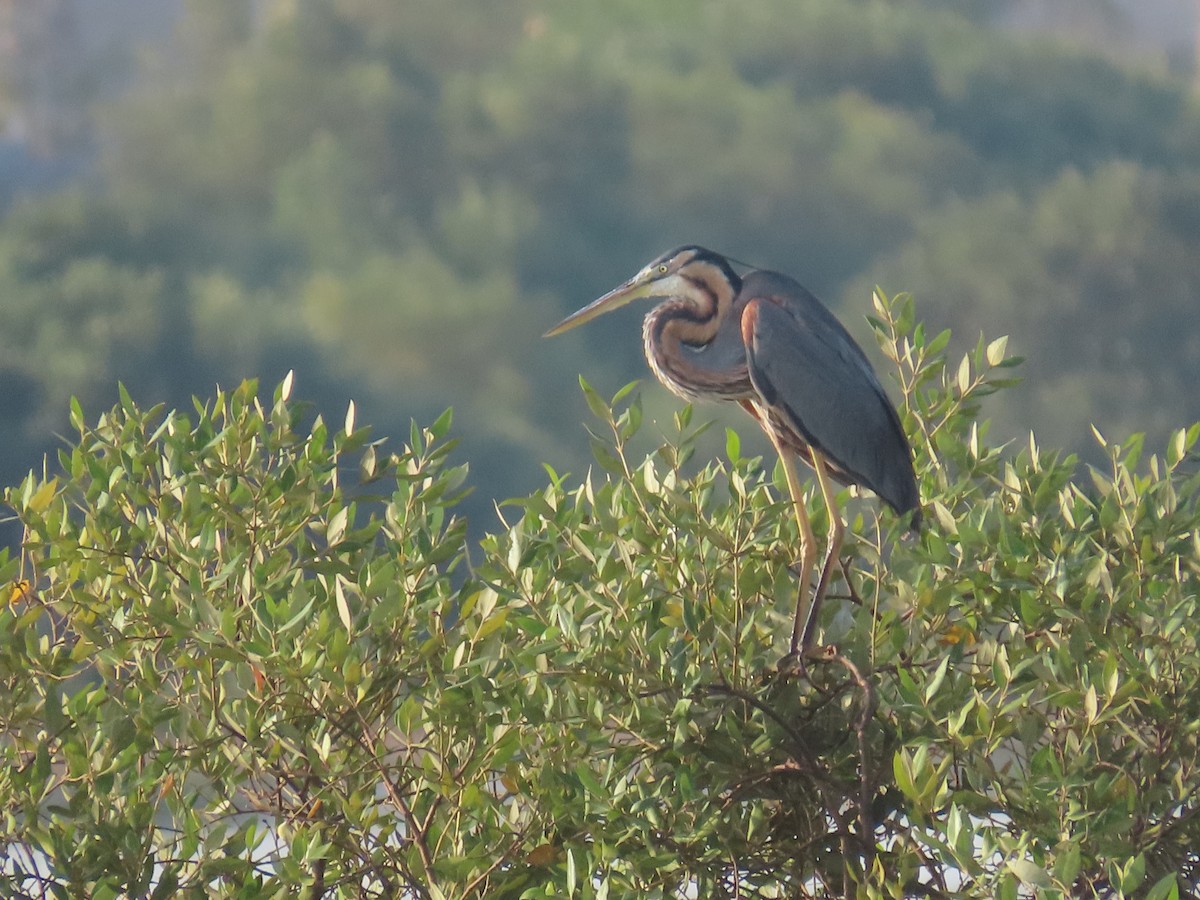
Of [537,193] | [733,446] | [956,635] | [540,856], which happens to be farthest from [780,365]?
[537,193]

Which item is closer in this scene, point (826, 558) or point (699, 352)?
point (826, 558)

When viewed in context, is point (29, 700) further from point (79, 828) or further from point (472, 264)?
point (472, 264)

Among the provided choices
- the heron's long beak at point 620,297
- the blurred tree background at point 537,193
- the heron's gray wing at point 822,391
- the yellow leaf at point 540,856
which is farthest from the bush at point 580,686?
the blurred tree background at point 537,193

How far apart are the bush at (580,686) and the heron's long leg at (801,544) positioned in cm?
2

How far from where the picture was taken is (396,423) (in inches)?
518

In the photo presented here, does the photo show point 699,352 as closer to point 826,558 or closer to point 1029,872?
point 826,558

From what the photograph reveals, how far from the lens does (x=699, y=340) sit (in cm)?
184

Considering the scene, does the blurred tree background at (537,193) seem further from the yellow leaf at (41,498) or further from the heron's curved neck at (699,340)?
the yellow leaf at (41,498)

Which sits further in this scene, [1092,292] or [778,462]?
[1092,292]

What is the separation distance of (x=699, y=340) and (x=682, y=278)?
0.23 feet

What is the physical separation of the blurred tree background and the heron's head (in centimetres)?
1087

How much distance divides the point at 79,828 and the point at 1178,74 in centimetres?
1709

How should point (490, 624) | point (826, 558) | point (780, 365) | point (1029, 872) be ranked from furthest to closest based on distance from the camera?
point (780, 365), point (826, 558), point (490, 624), point (1029, 872)

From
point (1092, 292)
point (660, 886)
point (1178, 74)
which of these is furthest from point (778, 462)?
point (1178, 74)
